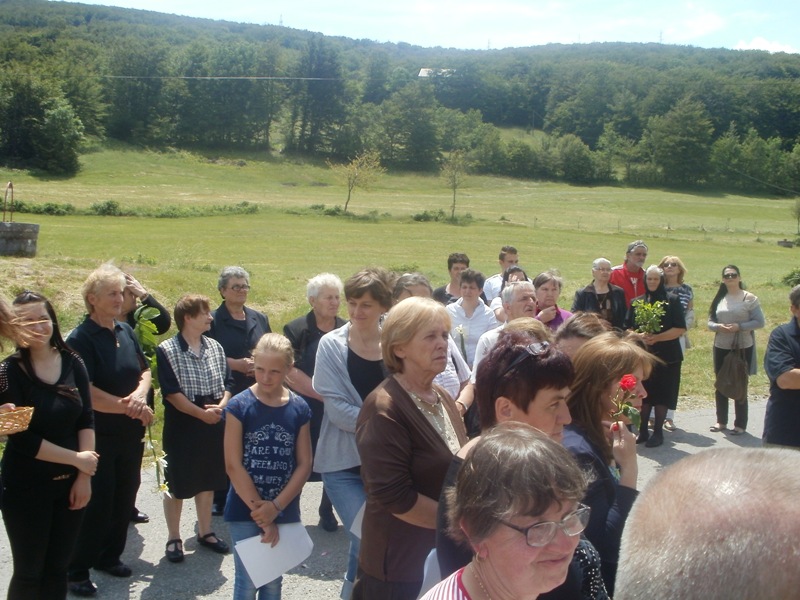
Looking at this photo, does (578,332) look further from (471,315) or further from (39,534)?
(471,315)

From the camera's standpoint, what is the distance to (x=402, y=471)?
2824 mm

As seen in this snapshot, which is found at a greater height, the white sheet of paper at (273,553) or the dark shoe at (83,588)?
the white sheet of paper at (273,553)

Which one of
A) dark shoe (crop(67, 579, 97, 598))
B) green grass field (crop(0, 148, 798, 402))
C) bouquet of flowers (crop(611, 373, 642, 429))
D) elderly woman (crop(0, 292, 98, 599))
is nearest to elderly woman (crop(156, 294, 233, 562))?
dark shoe (crop(67, 579, 97, 598))

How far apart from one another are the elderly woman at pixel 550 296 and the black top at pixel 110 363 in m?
3.45

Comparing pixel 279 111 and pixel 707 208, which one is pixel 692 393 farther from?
pixel 279 111

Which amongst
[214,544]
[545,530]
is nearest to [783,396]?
[545,530]

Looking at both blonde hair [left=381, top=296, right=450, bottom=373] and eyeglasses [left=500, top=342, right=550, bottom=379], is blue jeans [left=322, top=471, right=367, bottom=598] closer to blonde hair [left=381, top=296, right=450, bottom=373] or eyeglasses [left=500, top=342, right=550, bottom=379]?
blonde hair [left=381, top=296, right=450, bottom=373]

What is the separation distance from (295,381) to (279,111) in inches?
4736

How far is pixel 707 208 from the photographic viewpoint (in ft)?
255

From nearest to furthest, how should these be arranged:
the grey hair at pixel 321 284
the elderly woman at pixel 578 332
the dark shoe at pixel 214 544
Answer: the elderly woman at pixel 578 332 → the dark shoe at pixel 214 544 → the grey hair at pixel 321 284

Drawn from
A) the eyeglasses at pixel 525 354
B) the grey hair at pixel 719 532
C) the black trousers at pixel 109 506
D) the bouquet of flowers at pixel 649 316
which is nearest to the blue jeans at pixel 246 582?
the black trousers at pixel 109 506

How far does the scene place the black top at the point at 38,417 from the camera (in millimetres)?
3586

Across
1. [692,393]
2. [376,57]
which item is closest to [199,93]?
[376,57]

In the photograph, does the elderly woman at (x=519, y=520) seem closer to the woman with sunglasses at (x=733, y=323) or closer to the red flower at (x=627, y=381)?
the red flower at (x=627, y=381)
